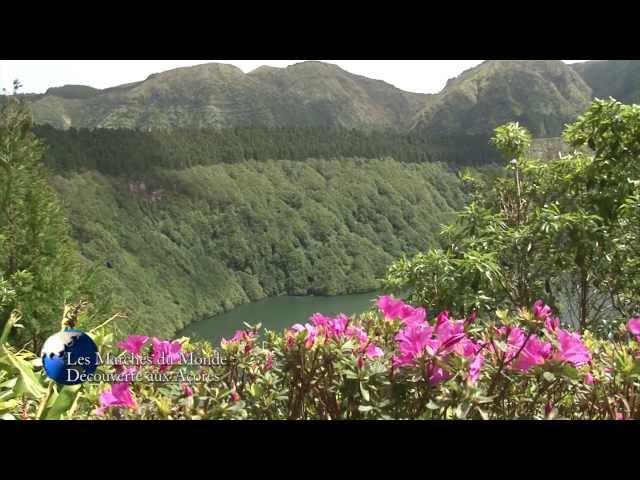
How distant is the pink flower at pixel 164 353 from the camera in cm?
149

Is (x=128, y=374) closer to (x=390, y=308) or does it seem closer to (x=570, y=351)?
(x=390, y=308)

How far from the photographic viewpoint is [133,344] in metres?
1.46

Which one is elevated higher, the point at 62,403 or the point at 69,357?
the point at 69,357

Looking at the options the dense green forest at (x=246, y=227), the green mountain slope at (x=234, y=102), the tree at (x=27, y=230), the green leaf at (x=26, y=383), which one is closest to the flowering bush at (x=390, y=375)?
the green leaf at (x=26, y=383)

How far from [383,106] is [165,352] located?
157 m

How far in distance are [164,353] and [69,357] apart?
0.22m

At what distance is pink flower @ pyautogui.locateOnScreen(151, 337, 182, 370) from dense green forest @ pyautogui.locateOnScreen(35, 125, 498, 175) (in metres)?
44.0

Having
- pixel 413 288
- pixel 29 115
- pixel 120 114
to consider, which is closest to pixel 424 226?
pixel 29 115

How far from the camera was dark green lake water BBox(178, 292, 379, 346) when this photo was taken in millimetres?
37566

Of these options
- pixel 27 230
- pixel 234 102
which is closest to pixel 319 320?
pixel 27 230

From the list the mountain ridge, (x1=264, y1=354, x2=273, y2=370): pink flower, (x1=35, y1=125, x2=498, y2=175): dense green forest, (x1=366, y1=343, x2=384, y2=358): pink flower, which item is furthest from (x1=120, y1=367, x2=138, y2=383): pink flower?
the mountain ridge

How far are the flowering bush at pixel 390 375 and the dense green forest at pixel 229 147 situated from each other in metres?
44.2
